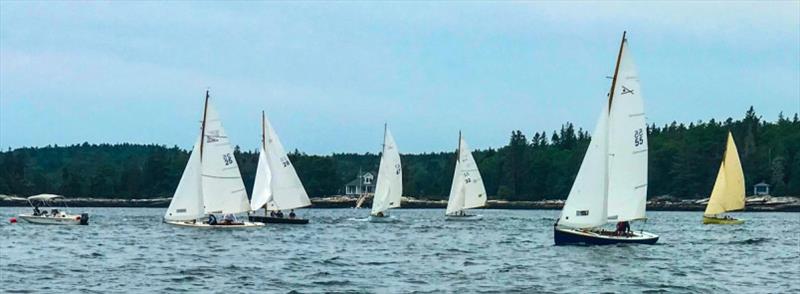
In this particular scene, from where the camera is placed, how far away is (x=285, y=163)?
278ft

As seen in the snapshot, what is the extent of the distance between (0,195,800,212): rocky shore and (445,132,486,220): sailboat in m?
56.6

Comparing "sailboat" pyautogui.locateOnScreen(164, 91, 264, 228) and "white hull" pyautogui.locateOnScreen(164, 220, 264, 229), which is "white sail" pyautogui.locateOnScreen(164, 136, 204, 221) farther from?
"white hull" pyautogui.locateOnScreen(164, 220, 264, 229)

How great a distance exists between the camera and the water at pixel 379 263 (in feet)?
132

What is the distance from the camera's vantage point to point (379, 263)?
5006cm

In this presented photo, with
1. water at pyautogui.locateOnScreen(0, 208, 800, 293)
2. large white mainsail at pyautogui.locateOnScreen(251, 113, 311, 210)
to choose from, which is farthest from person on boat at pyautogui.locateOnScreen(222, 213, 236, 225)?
large white mainsail at pyautogui.locateOnScreen(251, 113, 311, 210)

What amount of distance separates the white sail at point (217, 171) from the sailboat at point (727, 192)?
38.4m

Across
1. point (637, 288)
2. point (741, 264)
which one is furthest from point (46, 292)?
point (741, 264)

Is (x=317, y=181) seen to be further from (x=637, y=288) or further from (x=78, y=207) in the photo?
(x=637, y=288)

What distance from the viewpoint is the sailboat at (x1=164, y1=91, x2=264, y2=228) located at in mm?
72875

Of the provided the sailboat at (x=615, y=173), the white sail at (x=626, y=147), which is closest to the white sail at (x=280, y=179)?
the sailboat at (x=615, y=173)

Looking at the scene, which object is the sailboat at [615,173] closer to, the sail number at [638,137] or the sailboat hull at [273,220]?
the sail number at [638,137]

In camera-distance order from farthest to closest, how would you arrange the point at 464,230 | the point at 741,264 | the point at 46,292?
the point at 464,230, the point at 741,264, the point at 46,292

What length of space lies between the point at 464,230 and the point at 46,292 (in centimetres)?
4814

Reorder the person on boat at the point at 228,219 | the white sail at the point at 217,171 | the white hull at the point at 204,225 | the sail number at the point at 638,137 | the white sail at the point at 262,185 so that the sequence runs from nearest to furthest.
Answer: the sail number at the point at 638,137
the white hull at the point at 204,225
the white sail at the point at 217,171
the person on boat at the point at 228,219
the white sail at the point at 262,185
